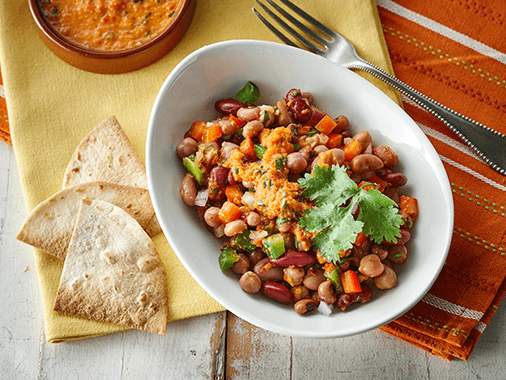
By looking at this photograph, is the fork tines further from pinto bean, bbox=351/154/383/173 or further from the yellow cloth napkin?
pinto bean, bbox=351/154/383/173

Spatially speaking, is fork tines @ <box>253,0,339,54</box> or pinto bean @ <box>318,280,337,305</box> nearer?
pinto bean @ <box>318,280,337,305</box>

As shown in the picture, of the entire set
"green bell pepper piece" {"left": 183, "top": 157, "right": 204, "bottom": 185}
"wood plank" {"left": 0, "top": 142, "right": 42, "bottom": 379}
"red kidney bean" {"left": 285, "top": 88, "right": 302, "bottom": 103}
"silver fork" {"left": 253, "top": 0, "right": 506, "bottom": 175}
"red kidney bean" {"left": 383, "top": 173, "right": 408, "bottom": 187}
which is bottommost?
"wood plank" {"left": 0, "top": 142, "right": 42, "bottom": 379}

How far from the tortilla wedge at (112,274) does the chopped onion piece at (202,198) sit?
0.34m

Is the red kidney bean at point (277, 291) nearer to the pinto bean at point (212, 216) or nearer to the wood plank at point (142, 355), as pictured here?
the pinto bean at point (212, 216)

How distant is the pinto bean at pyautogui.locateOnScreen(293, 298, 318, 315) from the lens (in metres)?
3.13

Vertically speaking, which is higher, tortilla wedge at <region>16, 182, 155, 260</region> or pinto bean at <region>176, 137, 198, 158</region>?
pinto bean at <region>176, 137, 198, 158</region>

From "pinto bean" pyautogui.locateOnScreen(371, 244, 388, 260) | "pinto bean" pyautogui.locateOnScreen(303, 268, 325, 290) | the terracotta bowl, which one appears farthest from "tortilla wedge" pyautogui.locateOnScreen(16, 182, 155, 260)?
"pinto bean" pyautogui.locateOnScreen(371, 244, 388, 260)

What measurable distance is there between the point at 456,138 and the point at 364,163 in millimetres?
762

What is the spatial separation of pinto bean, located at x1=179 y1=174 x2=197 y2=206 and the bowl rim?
0.73 m

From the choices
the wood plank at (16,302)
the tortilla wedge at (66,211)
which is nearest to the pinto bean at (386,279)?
the tortilla wedge at (66,211)

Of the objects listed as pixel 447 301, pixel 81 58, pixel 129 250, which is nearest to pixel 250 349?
pixel 129 250

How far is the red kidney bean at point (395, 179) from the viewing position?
3.24m

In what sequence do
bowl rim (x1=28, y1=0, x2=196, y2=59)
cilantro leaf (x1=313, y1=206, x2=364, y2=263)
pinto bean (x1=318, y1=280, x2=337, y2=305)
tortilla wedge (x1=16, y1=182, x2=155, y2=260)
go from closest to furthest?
cilantro leaf (x1=313, y1=206, x2=364, y2=263) → pinto bean (x1=318, y1=280, x2=337, y2=305) → tortilla wedge (x1=16, y1=182, x2=155, y2=260) → bowl rim (x1=28, y1=0, x2=196, y2=59)

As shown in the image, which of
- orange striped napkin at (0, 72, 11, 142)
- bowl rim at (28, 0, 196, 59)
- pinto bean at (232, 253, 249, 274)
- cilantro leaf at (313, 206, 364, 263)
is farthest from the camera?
orange striped napkin at (0, 72, 11, 142)
